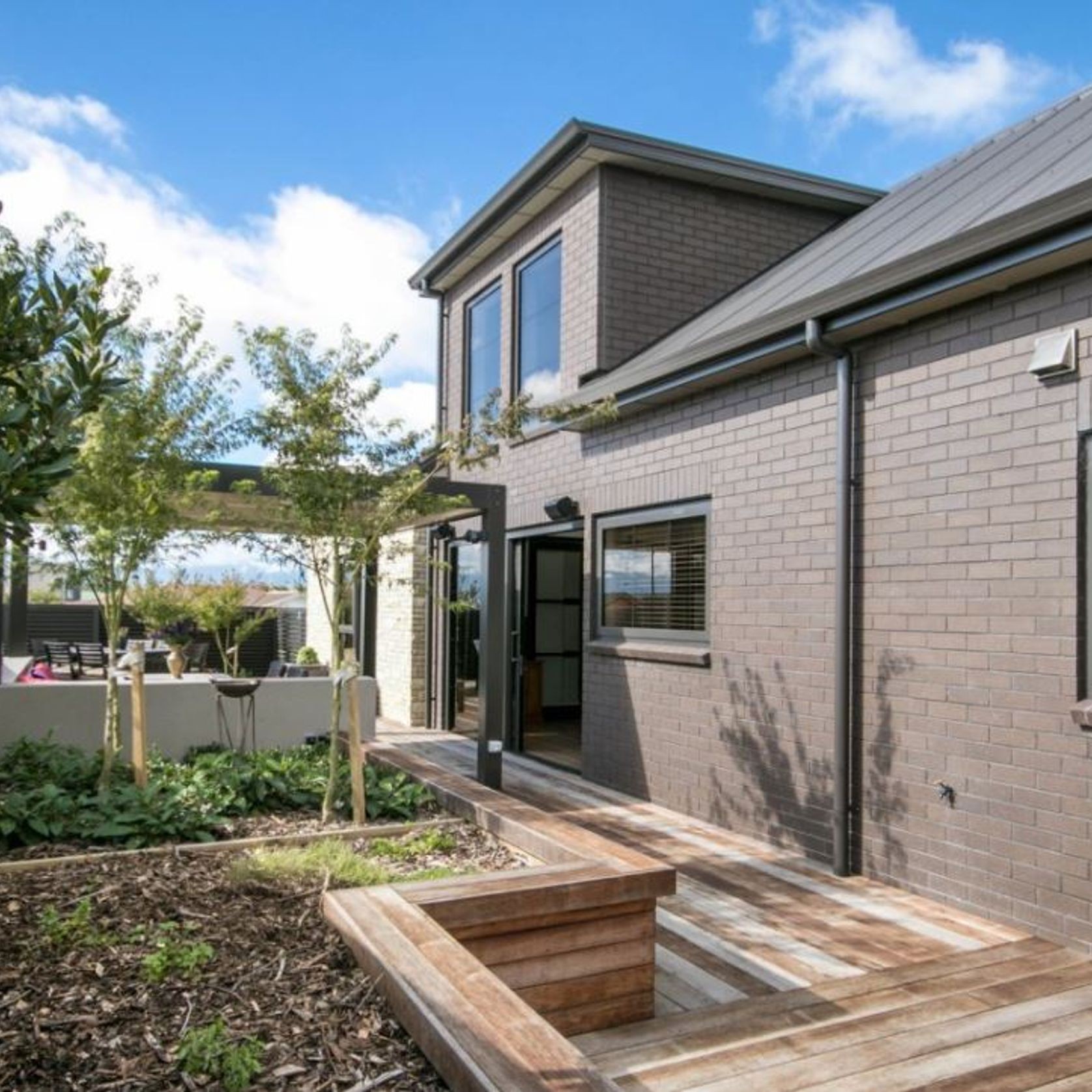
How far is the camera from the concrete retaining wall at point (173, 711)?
7492 mm

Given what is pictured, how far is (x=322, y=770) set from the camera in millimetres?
5668

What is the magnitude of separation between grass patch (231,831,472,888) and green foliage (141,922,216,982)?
0.62 m

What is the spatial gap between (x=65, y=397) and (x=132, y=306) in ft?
13.0

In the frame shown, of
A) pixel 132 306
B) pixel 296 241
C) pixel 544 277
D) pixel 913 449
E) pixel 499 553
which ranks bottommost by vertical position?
pixel 499 553

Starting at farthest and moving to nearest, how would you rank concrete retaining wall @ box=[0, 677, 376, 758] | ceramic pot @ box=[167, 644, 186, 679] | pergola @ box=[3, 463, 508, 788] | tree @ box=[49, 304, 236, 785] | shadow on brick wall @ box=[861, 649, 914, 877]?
ceramic pot @ box=[167, 644, 186, 679]
concrete retaining wall @ box=[0, 677, 376, 758]
pergola @ box=[3, 463, 508, 788]
tree @ box=[49, 304, 236, 785]
shadow on brick wall @ box=[861, 649, 914, 877]

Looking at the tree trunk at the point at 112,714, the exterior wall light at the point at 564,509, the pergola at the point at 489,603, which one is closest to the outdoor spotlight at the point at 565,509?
the exterior wall light at the point at 564,509

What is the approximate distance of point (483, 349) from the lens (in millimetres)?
10531

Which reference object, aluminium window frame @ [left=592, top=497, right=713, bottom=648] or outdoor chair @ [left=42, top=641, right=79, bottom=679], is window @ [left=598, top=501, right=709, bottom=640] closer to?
aluminium window frame @ [left=592, top=497, right=713, bottom=648]

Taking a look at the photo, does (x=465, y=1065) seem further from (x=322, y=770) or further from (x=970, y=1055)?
(x=322, y=770)

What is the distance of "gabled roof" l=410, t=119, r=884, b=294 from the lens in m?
7.89

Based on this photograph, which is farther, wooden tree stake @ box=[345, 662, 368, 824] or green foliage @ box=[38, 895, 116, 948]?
wooden tree stake @ box=[345, 662, 368, 824]

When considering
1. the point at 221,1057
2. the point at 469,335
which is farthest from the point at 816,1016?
the point at 469,335

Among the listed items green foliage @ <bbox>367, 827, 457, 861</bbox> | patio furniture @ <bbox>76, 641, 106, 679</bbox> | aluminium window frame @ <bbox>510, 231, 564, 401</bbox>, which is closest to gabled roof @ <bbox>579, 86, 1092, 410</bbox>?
aluminium window frame @ <bbox>510, 231, 564, 401</bbox>

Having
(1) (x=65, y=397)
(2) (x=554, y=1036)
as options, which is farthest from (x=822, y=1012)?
(1) (x=65, y=397)
